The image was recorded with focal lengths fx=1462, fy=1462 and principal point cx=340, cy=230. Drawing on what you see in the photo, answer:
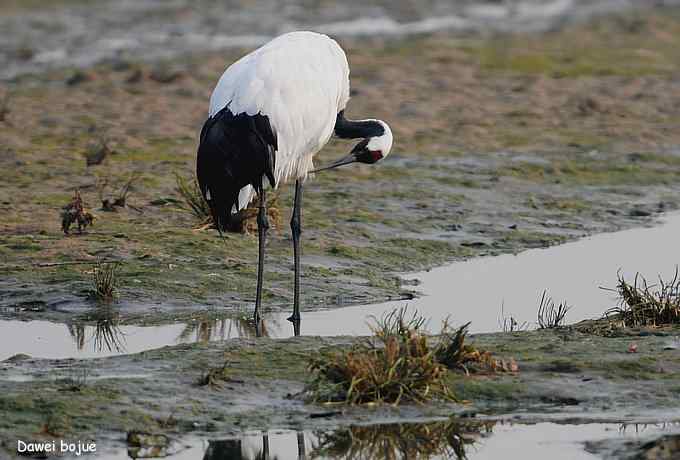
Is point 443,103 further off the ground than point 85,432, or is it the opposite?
point 443,103

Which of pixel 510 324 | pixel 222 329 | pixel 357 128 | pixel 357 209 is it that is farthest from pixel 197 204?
pixel 510 324

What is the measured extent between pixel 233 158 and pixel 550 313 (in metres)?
2.22

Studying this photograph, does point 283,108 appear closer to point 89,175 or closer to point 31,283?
point 31,283

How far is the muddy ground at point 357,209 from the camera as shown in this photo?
291 inches

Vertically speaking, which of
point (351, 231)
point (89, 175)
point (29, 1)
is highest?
point (29, 1)

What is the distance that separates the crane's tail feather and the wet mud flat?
1254 millimetres

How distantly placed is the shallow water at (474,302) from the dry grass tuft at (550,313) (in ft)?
0.24

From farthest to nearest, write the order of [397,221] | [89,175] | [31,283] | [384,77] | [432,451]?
[384,77]
[89,175]
[397,221]
[31,283]
[432,451]

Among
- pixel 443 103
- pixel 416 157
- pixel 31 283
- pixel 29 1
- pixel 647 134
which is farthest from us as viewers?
pixel 29 1

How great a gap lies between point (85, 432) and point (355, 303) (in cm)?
349

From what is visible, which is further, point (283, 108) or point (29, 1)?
point (29, 1)

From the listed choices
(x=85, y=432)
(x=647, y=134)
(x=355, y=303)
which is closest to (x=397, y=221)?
(x=355, y=303)

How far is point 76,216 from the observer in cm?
1129

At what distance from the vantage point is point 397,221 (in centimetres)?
1248
